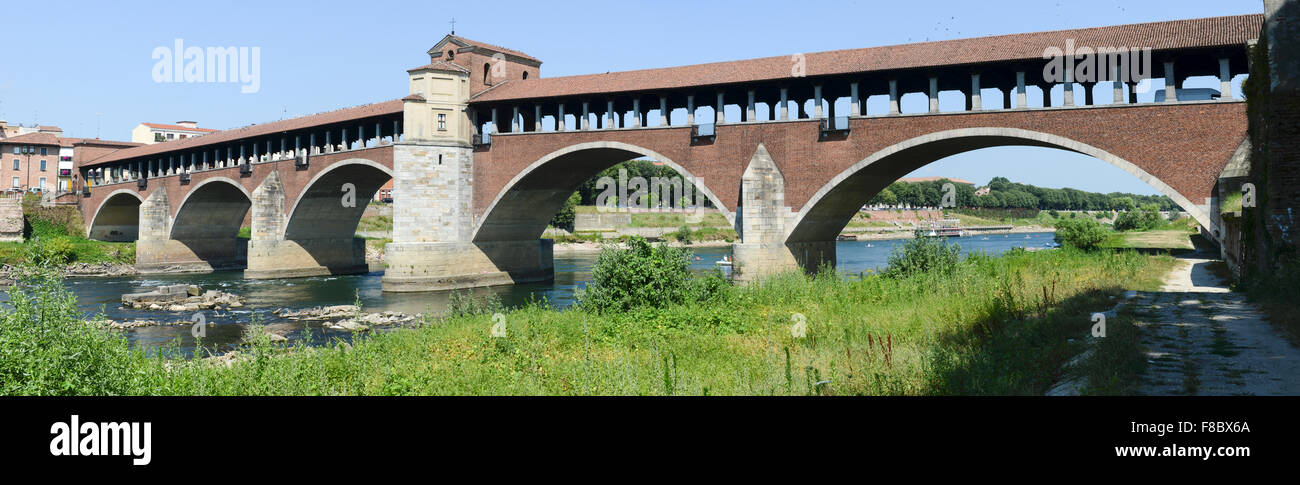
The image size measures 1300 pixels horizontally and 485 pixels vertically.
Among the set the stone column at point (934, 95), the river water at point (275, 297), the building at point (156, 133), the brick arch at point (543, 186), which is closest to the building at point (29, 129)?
the building at point (156, 133)

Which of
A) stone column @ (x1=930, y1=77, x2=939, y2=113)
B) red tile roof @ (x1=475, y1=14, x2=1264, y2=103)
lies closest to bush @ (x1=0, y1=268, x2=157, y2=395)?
red tile roof @ (x1=475, y1=14, x2=1264, y2=103)

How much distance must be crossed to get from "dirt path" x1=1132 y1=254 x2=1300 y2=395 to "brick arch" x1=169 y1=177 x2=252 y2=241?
61.0 metres

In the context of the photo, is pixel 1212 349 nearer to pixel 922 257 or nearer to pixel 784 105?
pixel 922 257

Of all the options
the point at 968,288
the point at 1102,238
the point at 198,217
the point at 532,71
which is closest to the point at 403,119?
the point at 532,71

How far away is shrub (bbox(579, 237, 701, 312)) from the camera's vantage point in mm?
17438

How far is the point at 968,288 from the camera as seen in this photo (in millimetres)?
16016

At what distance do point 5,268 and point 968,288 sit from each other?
207 ft

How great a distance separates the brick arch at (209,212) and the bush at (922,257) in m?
52.6

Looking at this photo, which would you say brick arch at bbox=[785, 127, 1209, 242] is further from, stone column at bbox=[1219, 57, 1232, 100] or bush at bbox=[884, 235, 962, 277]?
bush at bbox=[884, 235, 962, 277]

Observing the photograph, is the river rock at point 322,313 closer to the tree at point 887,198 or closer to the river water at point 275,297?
the river water at point 275,297

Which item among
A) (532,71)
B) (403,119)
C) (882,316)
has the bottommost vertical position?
(882,316)
